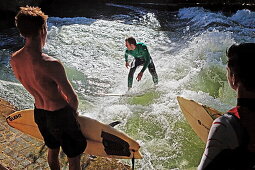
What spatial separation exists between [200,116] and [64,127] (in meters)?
1.73

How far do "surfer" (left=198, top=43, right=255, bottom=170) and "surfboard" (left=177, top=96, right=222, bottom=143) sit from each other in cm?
192

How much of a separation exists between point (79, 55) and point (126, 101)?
3.22 m

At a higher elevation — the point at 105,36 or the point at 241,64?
the point at 241,64

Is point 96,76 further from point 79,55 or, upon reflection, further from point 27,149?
point 27,149

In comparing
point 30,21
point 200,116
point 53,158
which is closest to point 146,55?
point 200,116

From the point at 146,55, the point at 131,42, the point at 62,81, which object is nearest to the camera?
the point at 62,81

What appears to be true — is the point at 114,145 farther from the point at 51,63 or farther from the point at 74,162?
the point at 51,63

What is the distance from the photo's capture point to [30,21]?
8.05ft

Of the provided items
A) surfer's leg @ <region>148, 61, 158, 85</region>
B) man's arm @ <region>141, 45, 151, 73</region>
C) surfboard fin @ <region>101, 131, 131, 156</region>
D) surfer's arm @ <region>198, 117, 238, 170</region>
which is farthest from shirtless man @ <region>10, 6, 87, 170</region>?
surfer's leg @ <region>148, 61, 158, 85</region>

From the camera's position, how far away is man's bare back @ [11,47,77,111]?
2533mm

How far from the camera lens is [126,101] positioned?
6.41m

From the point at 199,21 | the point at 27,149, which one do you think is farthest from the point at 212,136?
the point at 199,21

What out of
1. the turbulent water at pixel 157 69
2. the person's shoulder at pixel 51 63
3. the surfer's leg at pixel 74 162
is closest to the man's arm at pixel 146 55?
the turbulent water at pixel 157 69

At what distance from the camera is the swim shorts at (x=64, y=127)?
277cm
